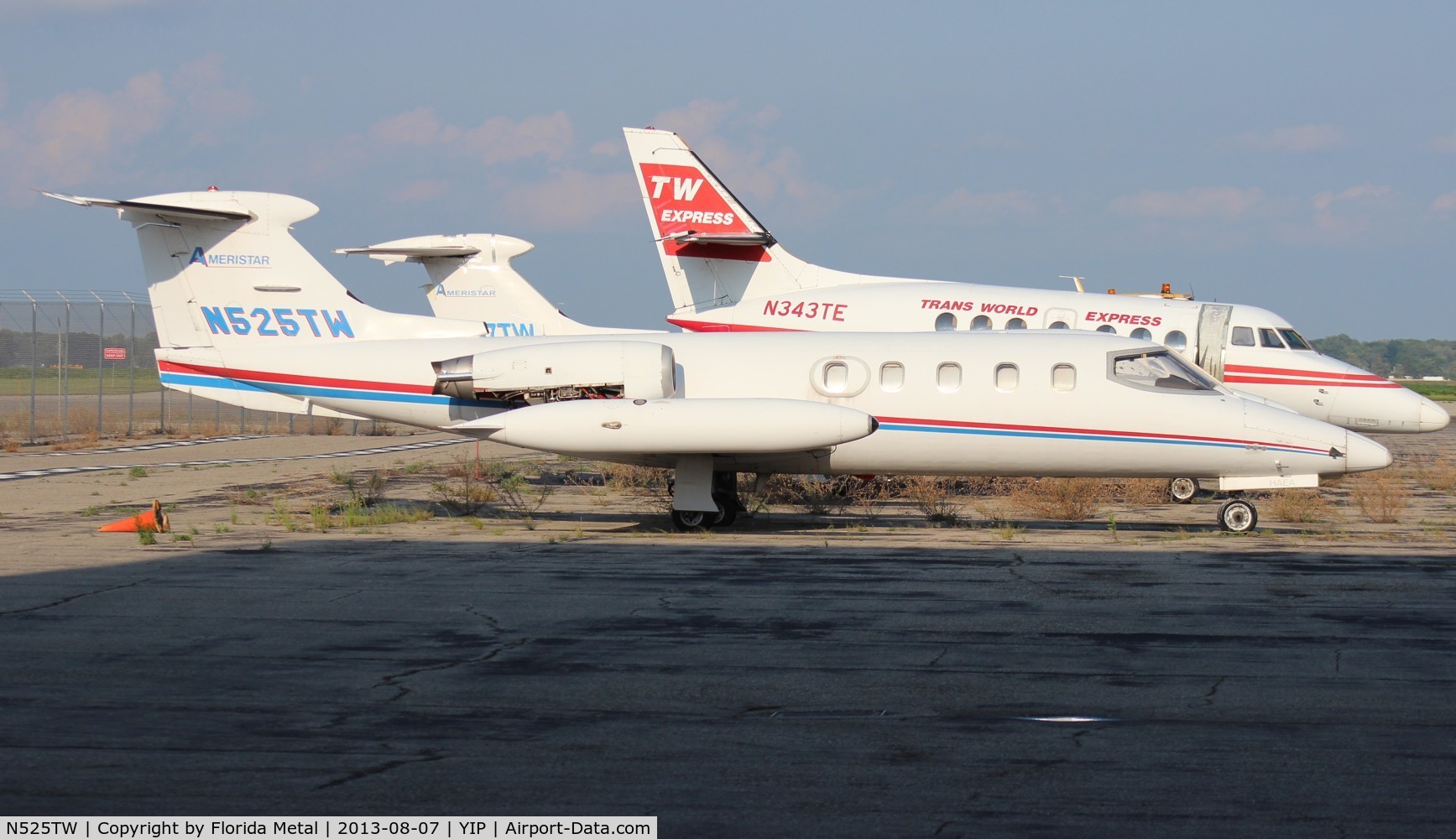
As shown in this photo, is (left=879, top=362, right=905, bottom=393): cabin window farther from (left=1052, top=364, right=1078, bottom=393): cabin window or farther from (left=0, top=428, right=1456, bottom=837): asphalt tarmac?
(left=0, top=428, right=1456, bottom=837): asphalt tarmac

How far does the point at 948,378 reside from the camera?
17.7 m

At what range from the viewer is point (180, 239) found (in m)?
19.0

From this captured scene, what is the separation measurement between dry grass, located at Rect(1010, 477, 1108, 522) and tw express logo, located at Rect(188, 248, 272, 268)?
11911 mm

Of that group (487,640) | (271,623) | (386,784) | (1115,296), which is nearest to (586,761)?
(386,784)

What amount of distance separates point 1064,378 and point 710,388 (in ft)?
15.3

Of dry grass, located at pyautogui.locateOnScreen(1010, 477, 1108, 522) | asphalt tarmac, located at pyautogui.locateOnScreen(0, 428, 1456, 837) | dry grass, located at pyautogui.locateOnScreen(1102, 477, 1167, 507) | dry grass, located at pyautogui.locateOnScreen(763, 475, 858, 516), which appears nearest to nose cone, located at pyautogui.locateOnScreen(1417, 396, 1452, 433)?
dry grass, located at pyautogui.locateOnScreen(1102, 477, 1167, 507)

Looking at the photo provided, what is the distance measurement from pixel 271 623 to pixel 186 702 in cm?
261

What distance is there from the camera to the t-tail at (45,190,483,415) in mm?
18906

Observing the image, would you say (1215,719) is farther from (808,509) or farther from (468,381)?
(808,509)

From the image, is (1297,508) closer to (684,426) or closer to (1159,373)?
(1159,373)

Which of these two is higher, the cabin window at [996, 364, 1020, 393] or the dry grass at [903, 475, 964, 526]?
the cabin window at [996, 364, 1020, 393]

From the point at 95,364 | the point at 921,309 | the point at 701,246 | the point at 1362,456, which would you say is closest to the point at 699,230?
the point at 701,246

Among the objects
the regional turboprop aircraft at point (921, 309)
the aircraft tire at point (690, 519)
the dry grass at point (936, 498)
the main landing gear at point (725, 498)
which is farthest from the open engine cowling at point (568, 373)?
the regional turboprop aircraft at point (921, 309)

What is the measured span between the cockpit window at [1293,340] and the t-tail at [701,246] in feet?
21.5
